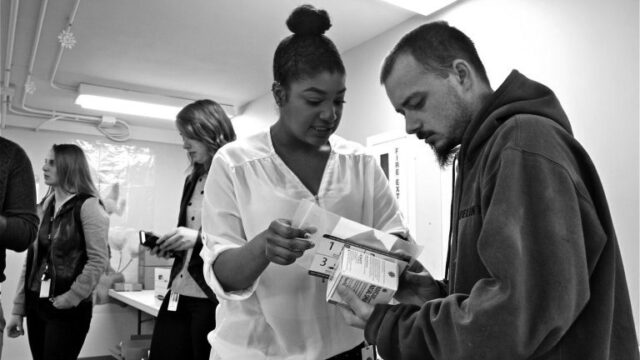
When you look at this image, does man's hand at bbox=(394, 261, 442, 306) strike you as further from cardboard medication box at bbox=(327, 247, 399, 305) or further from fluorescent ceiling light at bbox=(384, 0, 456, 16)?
fluorescent ceiling light at bbox=(384, 0, 456, 16)

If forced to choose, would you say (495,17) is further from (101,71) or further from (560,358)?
(101,71)

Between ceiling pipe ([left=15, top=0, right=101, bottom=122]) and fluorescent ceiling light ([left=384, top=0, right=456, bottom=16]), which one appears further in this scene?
ceiling pipe ([left=15, top=0, right=101, bottom=122])

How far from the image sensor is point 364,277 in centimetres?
86

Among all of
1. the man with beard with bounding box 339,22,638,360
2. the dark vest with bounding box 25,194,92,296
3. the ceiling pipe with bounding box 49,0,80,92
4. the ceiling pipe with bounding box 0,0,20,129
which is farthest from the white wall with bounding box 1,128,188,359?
the man with beard with bounding box 339,22,638,360

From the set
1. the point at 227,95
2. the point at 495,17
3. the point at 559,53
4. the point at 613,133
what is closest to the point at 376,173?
the point at 613,133

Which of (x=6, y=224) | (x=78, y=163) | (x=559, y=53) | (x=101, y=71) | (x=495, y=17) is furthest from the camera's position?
(x=101, y=71)

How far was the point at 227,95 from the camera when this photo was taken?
15.4 ft

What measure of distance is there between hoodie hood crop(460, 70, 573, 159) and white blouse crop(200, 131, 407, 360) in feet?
1.30

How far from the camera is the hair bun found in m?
1.22

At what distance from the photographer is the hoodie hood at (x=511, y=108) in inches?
29.8

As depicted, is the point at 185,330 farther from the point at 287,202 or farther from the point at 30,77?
the point at 30,77

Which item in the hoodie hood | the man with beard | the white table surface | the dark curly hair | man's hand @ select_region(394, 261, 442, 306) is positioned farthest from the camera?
the white table surface

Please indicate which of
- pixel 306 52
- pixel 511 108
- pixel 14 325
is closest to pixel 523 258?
pixel 511 108

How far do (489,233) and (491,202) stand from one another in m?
0.04
